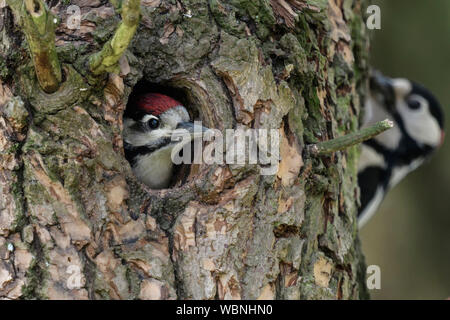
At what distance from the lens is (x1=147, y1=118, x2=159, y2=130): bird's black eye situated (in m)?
3.48

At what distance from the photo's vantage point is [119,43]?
2438 mm

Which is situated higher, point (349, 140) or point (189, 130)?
point (189, 130)

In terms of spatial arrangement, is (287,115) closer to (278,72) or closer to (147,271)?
(278,72)

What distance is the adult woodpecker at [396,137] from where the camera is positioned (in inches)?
219

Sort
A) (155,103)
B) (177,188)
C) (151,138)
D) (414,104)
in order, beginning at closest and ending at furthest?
(177,188) → (155,103) → (151,138) → (414,104)

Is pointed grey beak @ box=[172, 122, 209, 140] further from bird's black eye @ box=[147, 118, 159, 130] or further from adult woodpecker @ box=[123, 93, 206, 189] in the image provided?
bird's black eye @ box=[147, 118, 159, 130]

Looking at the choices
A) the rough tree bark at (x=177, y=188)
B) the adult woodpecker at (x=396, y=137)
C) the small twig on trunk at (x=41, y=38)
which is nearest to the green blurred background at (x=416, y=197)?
the adult woodpecker at (x=396, y=137)

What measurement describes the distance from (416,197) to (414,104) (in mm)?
960

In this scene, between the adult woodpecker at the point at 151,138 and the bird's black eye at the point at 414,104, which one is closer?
the adult woodpecker at the point at 151,138

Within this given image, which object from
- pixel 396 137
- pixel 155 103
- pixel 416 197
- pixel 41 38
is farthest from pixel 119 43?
pixel 416 197

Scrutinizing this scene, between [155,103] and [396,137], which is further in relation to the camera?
[396,137]

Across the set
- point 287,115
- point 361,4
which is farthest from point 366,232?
point 287,115

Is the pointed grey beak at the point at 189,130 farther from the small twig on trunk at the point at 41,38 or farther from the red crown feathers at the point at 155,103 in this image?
the small twig on trunk at the point at 41,38

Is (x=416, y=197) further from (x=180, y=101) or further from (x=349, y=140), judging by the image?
(x=349, y=140)
